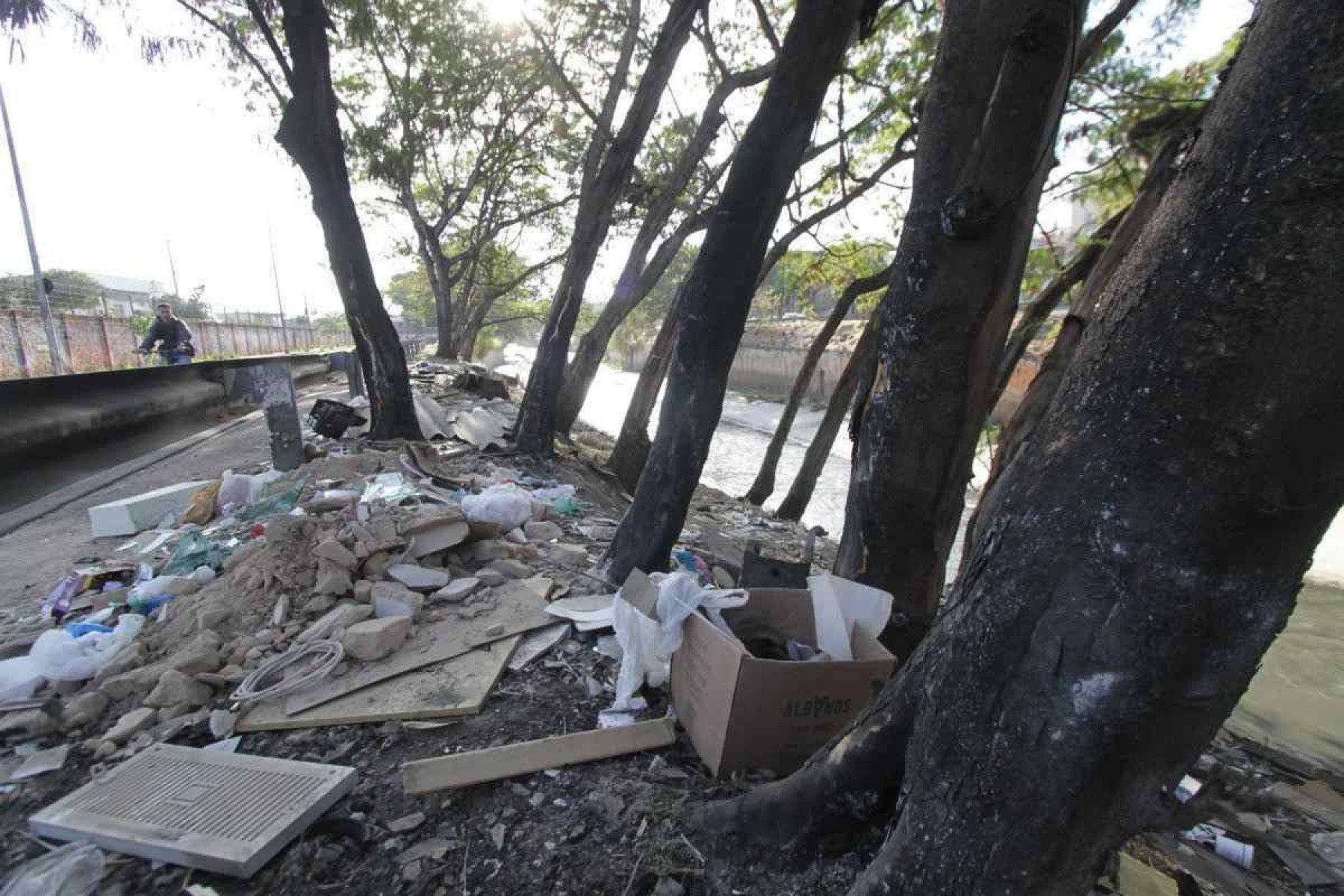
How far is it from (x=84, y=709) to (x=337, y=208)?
174 inches

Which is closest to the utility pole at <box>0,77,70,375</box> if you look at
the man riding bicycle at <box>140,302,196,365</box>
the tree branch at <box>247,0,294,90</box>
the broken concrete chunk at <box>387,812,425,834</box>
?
the man riding bicycle at <box>140,302,196,365</box>

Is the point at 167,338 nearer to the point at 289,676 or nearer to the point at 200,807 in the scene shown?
the point at 289,676

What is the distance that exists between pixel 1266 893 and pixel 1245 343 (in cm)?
250

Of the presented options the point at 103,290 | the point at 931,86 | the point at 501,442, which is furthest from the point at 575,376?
the point at 103,290

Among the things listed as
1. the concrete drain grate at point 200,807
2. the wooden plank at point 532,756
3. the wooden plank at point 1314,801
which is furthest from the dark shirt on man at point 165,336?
the wooden plank at point 1314,801

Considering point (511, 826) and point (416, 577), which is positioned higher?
point (416, 577)

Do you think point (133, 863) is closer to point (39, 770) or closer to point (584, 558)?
A: point (39, 770)

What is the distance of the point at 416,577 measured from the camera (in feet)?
10.2

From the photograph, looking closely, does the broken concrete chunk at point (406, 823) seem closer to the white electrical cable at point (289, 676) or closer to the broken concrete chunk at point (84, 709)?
the white electrical cable at point (289, 676)

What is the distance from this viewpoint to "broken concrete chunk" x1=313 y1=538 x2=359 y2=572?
301 cm

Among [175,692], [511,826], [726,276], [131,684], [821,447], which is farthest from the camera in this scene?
[821,447]

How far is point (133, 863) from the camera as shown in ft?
5.62

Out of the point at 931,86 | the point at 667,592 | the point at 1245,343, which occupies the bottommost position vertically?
the point at 667,592

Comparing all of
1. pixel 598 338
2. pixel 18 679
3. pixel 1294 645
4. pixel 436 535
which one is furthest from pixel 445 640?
pixel 1294 645
